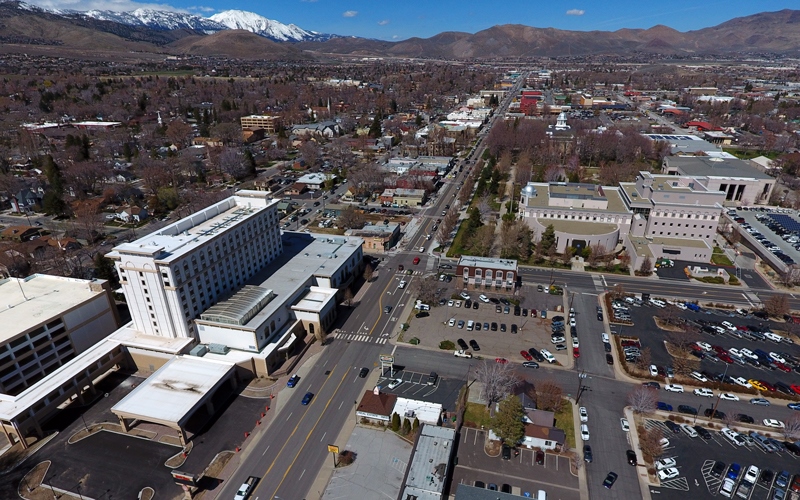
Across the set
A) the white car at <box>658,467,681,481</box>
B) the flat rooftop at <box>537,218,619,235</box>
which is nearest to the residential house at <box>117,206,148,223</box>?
the flat rooftop at <box>537,218,619,235</box>

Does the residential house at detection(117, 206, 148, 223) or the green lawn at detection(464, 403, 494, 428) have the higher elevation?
the residential house at detection(117, 206, 148, 223)

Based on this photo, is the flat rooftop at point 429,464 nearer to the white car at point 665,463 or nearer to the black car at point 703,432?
the white car at point 665,463

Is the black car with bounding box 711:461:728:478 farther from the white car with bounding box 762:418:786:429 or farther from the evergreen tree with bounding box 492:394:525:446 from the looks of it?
the evergreen tree with bounding box 492:394:525:446

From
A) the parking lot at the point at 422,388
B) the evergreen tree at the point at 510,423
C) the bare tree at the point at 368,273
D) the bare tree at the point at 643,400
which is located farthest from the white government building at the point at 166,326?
the bare tree at the point at 643,400

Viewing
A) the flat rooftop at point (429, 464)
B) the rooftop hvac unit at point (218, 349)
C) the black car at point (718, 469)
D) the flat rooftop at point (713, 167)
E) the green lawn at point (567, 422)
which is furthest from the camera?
the flat rooftop at point (713, 167)

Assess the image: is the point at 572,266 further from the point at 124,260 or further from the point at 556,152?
the point at 556,152
